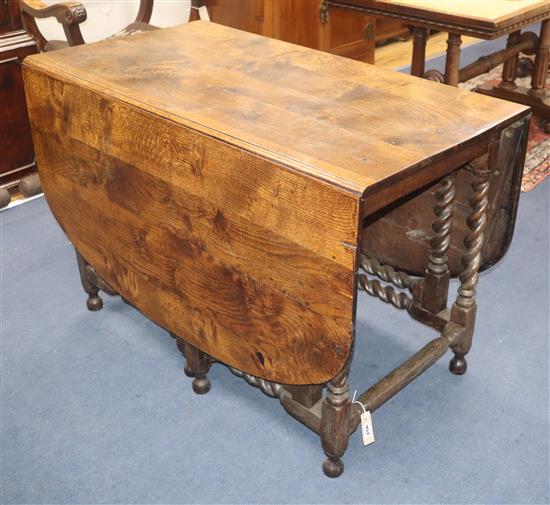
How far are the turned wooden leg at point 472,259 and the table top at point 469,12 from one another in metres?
1.27

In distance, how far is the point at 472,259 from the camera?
70.8 inches

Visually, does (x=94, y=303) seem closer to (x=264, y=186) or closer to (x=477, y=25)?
(x=264, y=186)

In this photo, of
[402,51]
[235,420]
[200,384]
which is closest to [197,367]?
[200,384]

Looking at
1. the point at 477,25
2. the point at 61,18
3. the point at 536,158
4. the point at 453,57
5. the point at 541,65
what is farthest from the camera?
the point at 541,65

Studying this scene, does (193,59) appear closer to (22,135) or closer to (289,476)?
(289,476)

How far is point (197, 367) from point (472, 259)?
73cm

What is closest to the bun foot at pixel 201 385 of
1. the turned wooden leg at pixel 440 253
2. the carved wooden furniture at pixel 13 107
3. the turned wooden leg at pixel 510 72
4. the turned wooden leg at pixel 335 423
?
the turned wooden leg at pixel 335 423

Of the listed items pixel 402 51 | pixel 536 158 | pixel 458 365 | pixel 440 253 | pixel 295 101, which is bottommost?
pixel 402 51

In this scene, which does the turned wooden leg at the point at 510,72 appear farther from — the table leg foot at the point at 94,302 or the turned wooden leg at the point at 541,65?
the table leg foot at the point at 94,302

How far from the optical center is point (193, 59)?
6.38ft

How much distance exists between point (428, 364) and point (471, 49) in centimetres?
340

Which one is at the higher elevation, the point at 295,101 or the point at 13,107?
the point at 295,101

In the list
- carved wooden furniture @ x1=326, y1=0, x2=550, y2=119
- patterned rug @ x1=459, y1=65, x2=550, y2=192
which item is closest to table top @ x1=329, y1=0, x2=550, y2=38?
carved wooden furniture @ x1=326, y1=0, x2=550, y2=119

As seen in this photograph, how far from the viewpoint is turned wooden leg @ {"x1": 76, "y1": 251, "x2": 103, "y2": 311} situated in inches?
86.8
